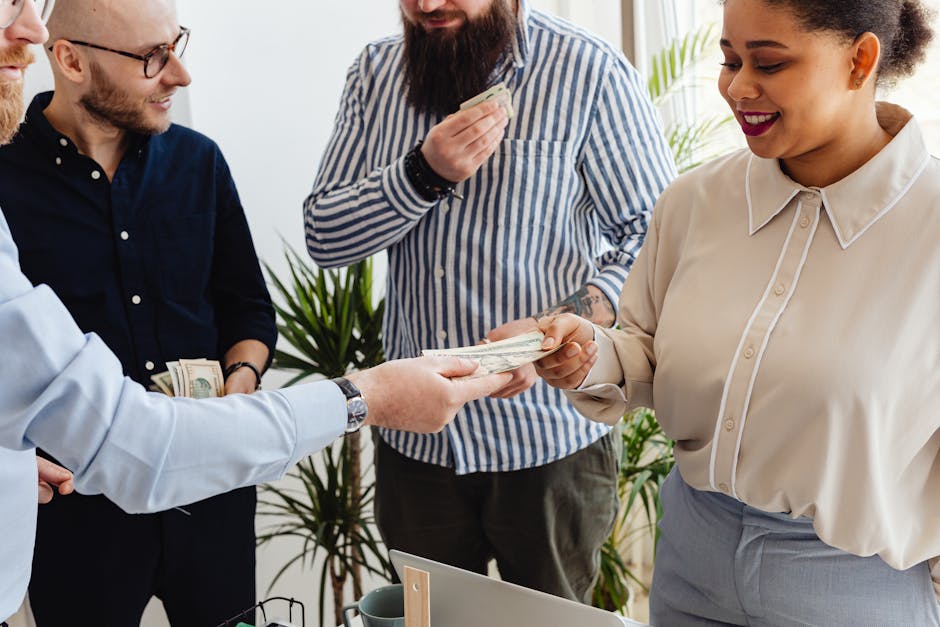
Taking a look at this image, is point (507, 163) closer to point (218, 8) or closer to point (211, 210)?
point (211, 210)

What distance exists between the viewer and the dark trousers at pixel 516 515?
2320mm

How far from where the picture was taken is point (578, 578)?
2.42 m

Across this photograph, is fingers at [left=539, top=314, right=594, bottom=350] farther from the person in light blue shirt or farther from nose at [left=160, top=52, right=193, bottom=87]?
nose at [left=160, top=52, right=193, bottom=87]

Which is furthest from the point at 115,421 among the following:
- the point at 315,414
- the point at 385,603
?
the point at 385,603

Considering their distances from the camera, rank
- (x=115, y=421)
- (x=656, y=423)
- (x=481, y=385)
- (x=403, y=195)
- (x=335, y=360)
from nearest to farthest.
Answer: (x=115, y=421)
(x=481, y=385)
(x=403, y=195)
(x=335, y=360)
(x=656, y=423)

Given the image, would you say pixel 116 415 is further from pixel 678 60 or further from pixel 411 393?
pixel 678 60

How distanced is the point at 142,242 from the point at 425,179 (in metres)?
0.73

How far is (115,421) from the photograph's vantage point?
139cm

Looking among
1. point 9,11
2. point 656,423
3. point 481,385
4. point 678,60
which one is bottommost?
point 656,423

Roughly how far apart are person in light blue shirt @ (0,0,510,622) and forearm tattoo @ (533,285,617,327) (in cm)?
46

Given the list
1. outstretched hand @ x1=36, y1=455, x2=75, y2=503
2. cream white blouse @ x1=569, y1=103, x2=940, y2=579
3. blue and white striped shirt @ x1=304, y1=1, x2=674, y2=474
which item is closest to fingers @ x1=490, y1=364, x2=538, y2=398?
blue and white striped shirt @ x1=304, y1=1, x2=674, y2=474

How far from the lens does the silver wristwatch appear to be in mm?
1653

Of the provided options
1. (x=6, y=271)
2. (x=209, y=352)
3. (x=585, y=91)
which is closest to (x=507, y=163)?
(x=585, y=91)

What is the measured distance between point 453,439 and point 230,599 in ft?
2.39
